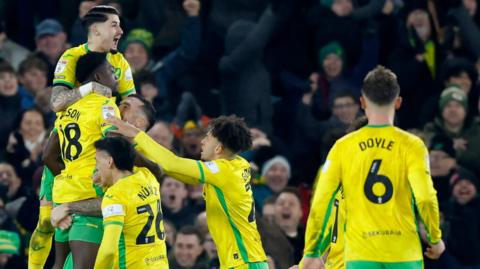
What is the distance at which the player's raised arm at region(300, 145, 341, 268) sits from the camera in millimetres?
11633

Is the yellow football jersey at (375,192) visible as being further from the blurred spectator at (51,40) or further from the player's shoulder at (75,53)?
the blurred spectator at (51,40)

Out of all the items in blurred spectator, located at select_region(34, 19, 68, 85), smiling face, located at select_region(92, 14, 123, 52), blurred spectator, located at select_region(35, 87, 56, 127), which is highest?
blurred spectator, located at select_region(34, 19, 68, 85)

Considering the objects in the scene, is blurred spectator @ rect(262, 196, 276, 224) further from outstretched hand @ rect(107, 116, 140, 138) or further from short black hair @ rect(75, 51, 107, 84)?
outstretched hand @ rect(107, 116, 140, 138)

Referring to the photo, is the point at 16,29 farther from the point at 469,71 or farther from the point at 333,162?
the point at 333,162

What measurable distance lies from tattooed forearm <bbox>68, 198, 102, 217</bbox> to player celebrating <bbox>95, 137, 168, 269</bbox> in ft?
2.08

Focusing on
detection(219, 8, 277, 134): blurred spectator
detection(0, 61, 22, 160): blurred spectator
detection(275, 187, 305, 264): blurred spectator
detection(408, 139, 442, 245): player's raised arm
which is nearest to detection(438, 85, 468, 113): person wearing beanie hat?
detection(219, 8, 277, 134): blurred spectator

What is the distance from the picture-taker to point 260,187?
714 inches

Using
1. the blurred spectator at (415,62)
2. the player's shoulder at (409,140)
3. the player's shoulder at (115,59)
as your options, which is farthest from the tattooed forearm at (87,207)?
the blurred spectator at (415,62)

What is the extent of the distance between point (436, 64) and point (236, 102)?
8.28 ft

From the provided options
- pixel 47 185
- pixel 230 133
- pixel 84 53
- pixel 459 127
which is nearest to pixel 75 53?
pixel 84 53

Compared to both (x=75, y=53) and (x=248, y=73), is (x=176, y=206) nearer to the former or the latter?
(x=248, y=73)

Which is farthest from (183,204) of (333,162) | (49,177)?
(333,162)

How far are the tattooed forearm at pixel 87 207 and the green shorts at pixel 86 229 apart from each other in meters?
0.04

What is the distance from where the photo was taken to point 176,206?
1739 cm
